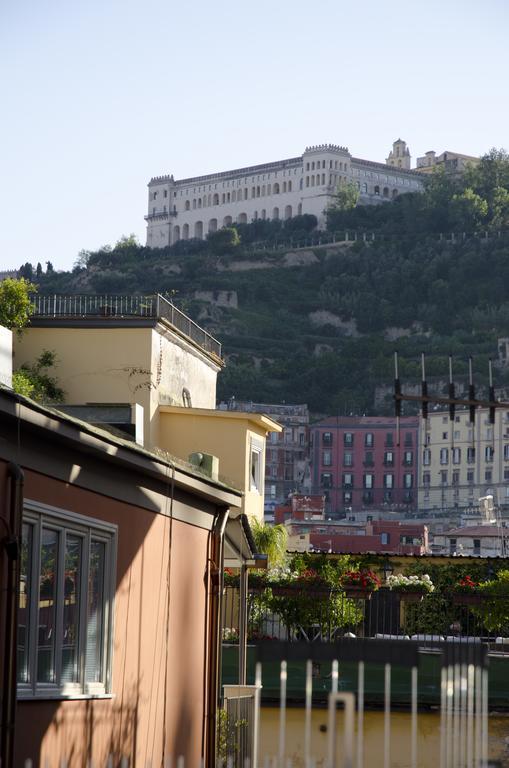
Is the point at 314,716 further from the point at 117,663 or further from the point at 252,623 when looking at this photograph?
the point at 117,663

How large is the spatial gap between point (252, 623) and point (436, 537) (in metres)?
91.5

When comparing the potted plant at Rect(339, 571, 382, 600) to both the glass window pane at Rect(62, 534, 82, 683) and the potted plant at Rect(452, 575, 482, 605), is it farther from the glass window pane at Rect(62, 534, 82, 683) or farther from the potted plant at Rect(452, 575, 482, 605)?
the glass window pane at Rect(62, 534, 82, 683)

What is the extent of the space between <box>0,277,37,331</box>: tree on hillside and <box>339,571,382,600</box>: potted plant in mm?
10808

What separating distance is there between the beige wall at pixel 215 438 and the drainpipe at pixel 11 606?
22.3 m

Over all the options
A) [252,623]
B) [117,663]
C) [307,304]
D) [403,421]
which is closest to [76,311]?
[252,623]

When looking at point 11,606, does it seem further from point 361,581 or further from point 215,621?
point 361,581

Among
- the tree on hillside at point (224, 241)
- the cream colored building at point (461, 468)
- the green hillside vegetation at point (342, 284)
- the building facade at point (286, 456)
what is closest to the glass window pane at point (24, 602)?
the cream colored building at point (461, 468)

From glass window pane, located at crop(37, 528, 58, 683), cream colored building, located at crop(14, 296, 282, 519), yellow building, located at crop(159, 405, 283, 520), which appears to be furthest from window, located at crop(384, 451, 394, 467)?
glass window pane, located at crop(37, 528, 58, 683)

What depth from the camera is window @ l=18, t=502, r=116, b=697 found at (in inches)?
352

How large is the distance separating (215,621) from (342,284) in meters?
Result: 172

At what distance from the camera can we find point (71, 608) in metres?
9.62

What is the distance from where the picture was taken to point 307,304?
18288cm

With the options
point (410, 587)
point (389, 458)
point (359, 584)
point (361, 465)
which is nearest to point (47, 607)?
point (359, 584)

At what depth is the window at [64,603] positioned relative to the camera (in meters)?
8.93
